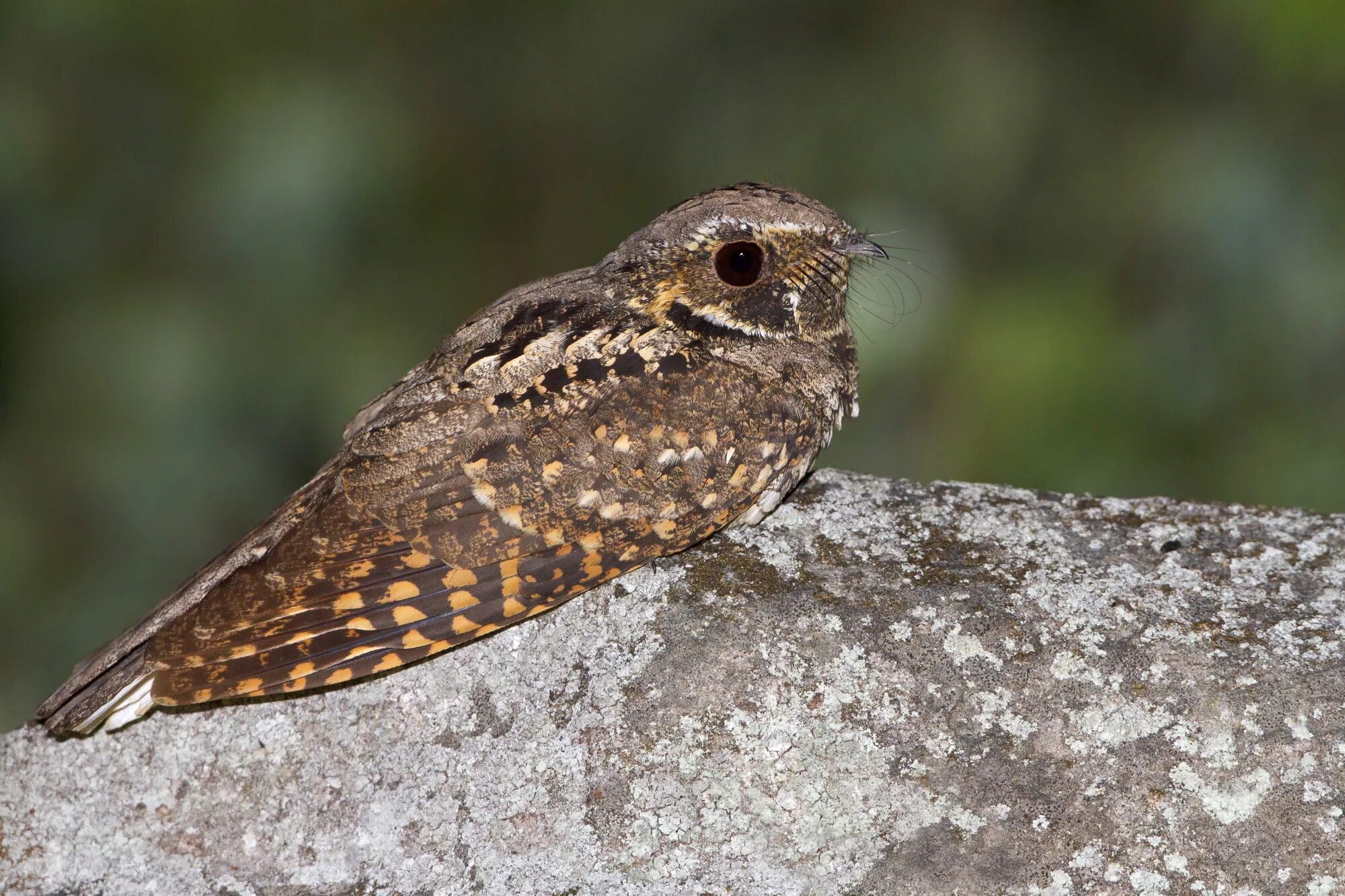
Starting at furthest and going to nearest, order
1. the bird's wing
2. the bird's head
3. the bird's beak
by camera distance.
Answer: the bird's beak, the bird's head, the bird's wing

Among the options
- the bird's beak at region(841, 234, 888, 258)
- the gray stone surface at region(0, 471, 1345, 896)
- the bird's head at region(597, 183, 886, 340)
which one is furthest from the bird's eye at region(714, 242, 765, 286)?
the gray stone surface at region(0, 471, 1345, 896)

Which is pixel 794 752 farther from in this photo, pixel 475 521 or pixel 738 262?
pixel 738 262

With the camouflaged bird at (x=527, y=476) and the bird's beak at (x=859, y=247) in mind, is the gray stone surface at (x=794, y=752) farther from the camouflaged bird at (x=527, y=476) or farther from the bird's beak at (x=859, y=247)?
Answer: the bird's beak at (x=859, y=247)

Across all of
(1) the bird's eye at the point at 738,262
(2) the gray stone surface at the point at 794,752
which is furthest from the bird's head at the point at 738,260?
(2) the gray stone surface at the point at 794,752

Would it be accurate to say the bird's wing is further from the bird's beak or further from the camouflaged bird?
the bird's beak

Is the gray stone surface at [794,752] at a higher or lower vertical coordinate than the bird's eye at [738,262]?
lower

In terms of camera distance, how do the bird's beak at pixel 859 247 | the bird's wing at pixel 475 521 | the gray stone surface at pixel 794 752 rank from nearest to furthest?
the gray stone surface at pixel 794 752
the bird's wing at pixel 475 521
the bird's beak at pixel 859 247

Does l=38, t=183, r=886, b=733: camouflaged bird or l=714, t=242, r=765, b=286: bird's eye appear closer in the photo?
l=38, t=183, r=886, b=733: camouflaged bird
